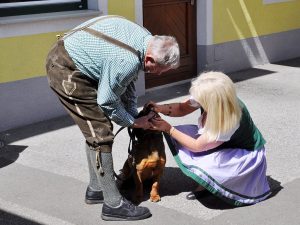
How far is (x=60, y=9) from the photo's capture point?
691 cm

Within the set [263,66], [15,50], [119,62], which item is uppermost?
[119,62]

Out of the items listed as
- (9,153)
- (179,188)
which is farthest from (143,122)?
(9,153)

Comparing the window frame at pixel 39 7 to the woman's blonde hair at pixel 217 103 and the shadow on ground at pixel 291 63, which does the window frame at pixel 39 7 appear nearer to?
the woman's blonde hair at pixel 217 103

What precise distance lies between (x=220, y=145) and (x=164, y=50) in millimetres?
916

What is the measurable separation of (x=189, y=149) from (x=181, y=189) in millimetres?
538

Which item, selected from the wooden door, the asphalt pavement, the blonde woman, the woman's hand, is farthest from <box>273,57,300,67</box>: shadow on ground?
the woman's hand

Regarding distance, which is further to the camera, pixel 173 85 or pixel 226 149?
pixel 173 85

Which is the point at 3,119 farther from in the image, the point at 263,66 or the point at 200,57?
the point at 263,66

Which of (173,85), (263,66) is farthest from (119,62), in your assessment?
(263,66)

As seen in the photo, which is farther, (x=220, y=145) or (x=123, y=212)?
(x=220, y=145)

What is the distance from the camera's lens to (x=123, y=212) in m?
4.08

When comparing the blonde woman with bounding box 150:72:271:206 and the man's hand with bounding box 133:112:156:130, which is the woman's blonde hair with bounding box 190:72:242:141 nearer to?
the blonde woman with bounding box 150:72:271:206

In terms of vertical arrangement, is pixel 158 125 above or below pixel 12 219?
above

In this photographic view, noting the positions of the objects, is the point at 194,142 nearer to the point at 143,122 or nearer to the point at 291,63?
the point at 143,122
